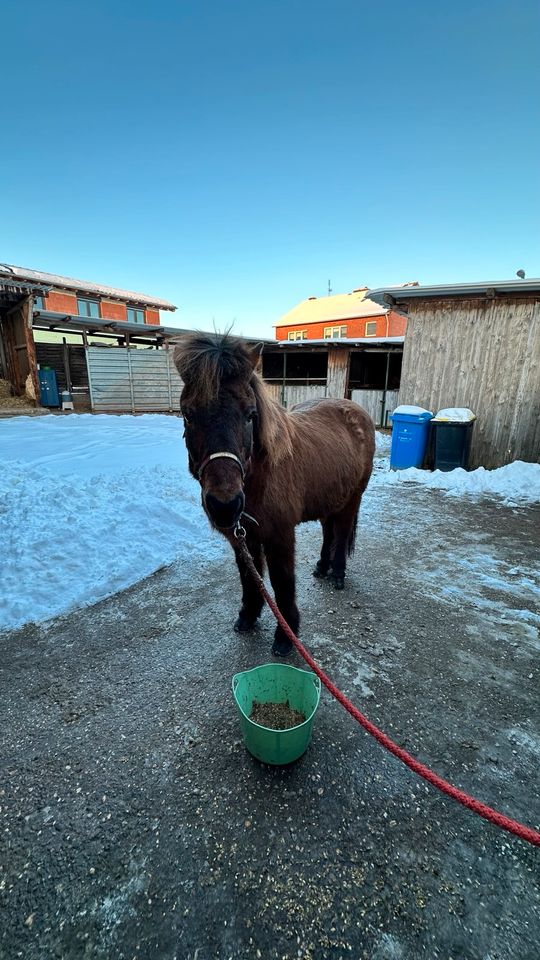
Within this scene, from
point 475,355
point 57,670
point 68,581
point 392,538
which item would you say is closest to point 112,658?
point 57,670

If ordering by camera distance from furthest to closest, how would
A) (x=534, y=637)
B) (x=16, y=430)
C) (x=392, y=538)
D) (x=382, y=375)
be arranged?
(x=382, y=375) → (x=16, y=430) → (x=392, y=538) → (x=534, y=637)

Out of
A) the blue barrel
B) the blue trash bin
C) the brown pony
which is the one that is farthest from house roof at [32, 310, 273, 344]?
the brown pony

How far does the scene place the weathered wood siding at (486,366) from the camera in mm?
7301

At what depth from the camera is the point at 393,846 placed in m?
1.42

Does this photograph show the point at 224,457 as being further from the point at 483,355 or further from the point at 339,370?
the point at 339,370

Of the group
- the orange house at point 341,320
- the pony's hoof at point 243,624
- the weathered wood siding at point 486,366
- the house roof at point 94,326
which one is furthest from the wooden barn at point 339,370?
the pony's hoof at point 243,624

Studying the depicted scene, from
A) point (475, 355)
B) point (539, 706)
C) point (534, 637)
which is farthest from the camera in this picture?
point (475, 355)

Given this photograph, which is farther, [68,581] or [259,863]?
[68,581]

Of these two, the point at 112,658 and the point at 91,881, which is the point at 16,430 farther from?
the point at 91,881

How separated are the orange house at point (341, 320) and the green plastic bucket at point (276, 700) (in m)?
22.9

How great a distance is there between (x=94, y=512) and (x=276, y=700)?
2994mm

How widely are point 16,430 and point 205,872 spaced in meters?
7.88

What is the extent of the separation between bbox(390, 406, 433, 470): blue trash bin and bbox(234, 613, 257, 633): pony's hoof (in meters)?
6.19

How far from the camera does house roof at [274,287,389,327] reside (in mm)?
26891
